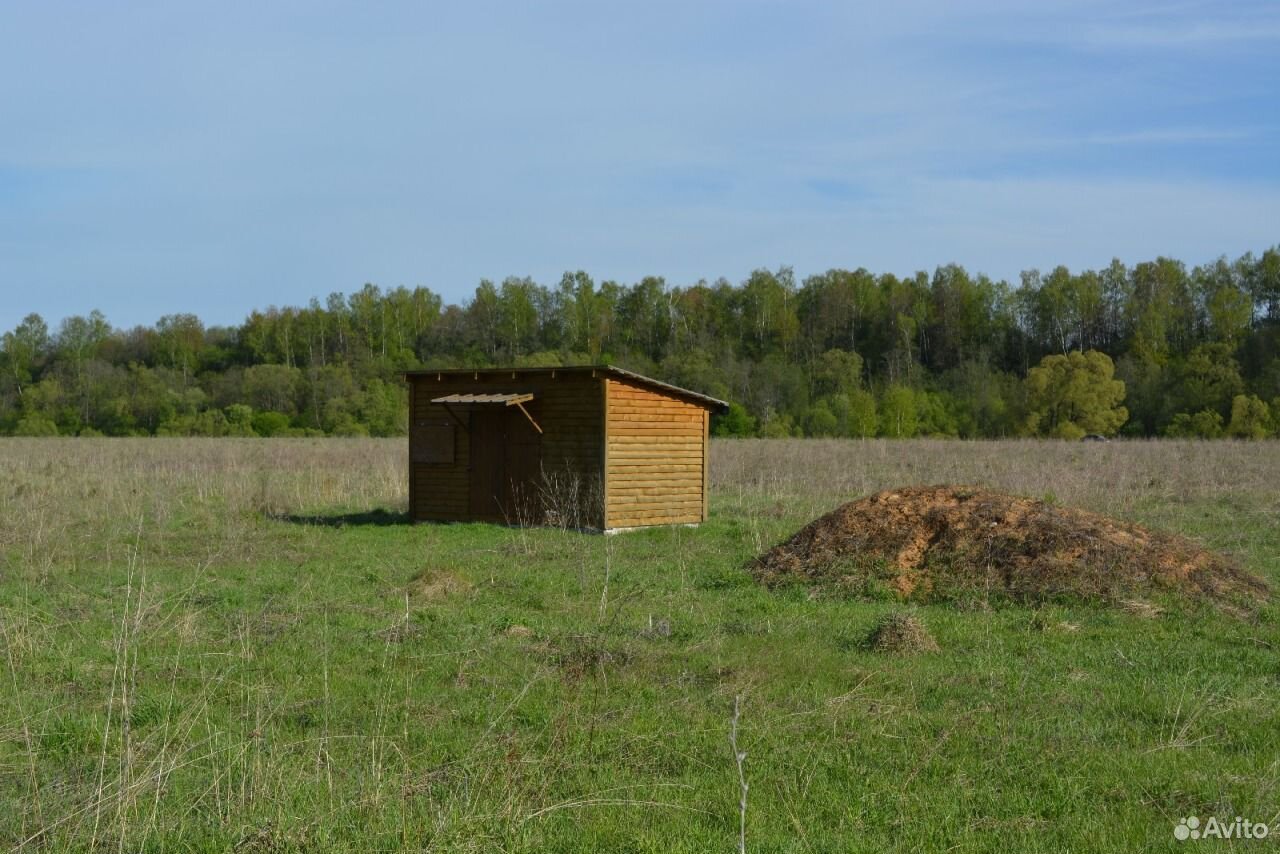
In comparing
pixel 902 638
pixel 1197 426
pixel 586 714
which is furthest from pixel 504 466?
pixel 1197 426

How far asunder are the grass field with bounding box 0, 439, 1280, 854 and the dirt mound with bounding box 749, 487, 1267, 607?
0.57 meters

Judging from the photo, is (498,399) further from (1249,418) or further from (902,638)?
(1249,418)

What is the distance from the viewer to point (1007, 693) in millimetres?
7785

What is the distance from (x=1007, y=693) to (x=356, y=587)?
7.47 metres

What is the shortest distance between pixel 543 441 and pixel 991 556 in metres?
9.78

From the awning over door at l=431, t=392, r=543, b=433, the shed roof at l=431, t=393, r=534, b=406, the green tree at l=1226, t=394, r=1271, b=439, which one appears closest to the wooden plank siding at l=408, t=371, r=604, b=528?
the awning over door at l=431, t=392, r=543, b=433

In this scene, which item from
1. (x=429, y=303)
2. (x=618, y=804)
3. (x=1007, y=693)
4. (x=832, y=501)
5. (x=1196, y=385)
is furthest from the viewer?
(x=429, y=303)

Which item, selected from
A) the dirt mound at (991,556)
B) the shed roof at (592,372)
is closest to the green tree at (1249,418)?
the shed roof at (592,372)

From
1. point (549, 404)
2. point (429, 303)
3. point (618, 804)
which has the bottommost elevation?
point (618, 804)

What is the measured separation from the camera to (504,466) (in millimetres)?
20719

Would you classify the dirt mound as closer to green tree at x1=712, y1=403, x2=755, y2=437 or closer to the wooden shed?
the wooden shed

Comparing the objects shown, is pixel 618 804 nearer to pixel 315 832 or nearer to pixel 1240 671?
pixel 315 832

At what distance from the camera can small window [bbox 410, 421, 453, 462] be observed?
21078 mm

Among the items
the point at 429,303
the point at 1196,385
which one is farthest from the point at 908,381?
the point at 429,303
